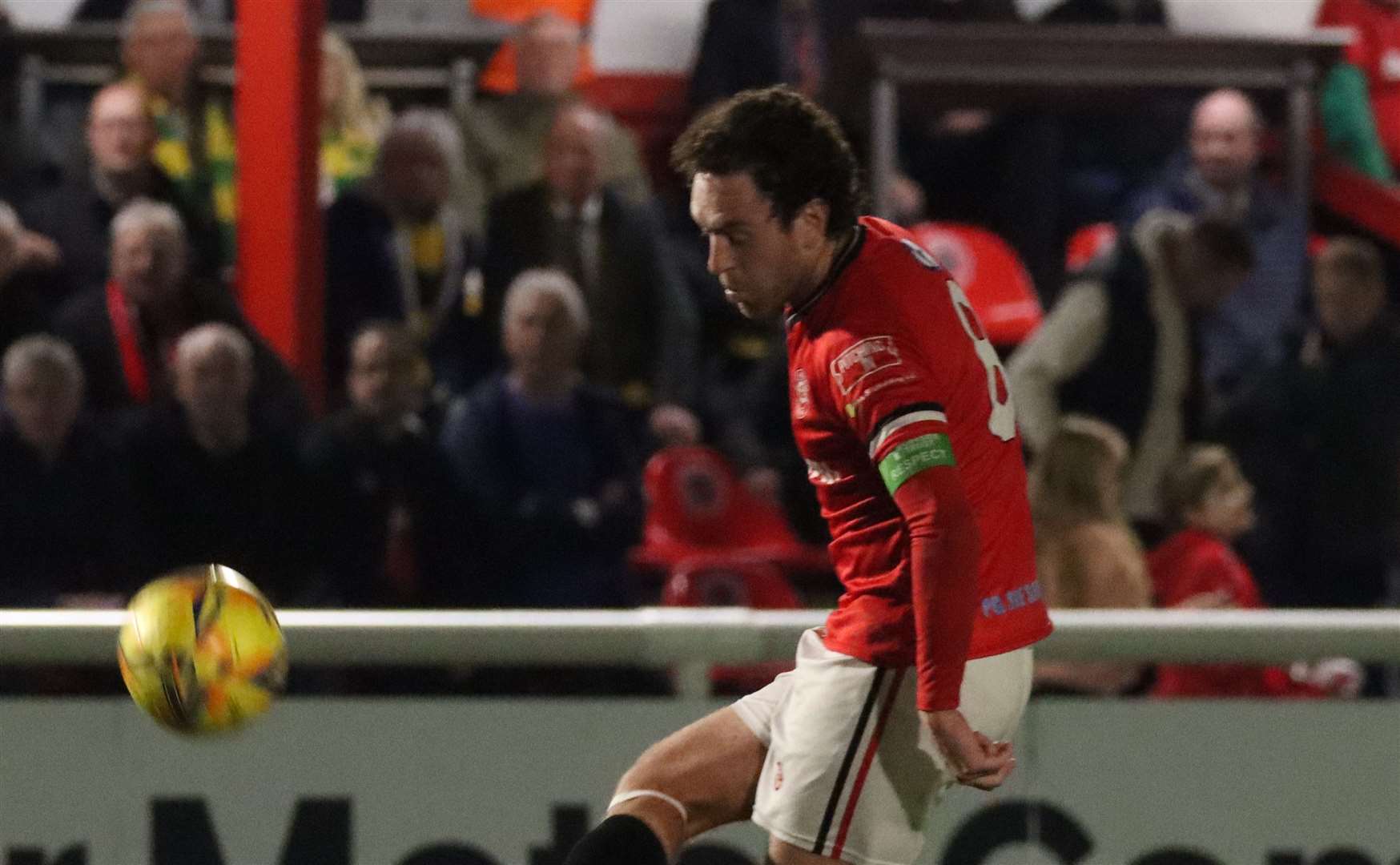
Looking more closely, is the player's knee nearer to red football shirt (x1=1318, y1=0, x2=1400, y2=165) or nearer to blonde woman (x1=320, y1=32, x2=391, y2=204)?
blonde woman (x1=320, y1=32, x2=391, y2=204)

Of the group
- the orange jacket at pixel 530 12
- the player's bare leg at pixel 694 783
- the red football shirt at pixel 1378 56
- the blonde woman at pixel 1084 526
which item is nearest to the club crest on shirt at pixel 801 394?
the player's bare leg at pixel 694 783

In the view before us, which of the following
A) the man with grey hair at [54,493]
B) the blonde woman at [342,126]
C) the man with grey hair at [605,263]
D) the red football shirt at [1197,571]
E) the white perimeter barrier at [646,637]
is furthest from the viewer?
the blonde woman at [342,126]

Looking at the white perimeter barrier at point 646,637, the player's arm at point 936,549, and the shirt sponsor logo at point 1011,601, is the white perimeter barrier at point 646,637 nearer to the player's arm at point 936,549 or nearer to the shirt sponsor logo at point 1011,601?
the shirt sponsor logo at point 1011,601

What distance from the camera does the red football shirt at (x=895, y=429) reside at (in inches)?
131

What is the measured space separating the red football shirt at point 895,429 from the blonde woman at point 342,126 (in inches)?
171

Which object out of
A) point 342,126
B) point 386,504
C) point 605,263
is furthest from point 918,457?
point 342,126

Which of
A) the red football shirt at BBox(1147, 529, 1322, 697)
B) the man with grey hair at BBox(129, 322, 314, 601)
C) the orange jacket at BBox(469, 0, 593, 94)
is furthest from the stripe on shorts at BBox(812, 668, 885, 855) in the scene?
the orange jacket at BBox(469, 0, 593, 94)

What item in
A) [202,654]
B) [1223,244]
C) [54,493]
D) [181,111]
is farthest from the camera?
[181,111]

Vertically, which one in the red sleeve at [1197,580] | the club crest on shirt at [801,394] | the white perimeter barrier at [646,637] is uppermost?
the club crest on shirt at [801,394]

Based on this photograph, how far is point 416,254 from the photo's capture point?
698cm

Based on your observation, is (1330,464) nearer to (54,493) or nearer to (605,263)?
(605,263)

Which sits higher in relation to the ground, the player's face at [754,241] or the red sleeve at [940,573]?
the player's face at [754,241]

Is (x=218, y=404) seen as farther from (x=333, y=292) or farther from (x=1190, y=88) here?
(x=1190, y=88)

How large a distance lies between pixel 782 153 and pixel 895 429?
470mm
